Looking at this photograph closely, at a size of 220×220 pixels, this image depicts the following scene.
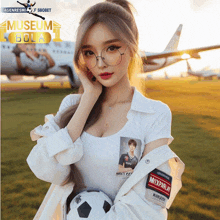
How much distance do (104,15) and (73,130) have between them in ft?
1.58

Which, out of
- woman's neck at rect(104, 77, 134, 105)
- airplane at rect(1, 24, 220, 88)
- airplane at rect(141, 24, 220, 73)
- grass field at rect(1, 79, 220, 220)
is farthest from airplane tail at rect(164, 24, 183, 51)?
woman's neck at rect(104, 77, 134, 105)

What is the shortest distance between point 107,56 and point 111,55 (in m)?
0.02

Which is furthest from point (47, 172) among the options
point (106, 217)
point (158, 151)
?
point (158, 151)

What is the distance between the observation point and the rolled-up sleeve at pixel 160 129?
0.82 metres

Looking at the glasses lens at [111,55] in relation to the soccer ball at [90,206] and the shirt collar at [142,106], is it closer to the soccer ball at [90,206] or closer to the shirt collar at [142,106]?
the shirt collar at [142,106]

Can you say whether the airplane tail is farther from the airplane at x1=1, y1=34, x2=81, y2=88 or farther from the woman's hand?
the woman's hand

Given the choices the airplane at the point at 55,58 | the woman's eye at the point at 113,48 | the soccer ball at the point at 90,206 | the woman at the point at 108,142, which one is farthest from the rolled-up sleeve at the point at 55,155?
the airplane at the point at 55,58

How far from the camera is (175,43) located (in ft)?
57.9

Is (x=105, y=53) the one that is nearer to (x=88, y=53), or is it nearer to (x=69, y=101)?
(x=88, y=53)

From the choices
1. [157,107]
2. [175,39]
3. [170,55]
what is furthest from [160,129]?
[175,39]

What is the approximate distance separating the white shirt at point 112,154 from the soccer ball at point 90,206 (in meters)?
0.05

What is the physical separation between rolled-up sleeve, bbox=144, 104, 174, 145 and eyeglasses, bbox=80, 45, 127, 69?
11.6 inches

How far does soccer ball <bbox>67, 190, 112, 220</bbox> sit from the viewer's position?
757 millimetres

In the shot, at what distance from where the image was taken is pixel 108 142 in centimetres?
84
